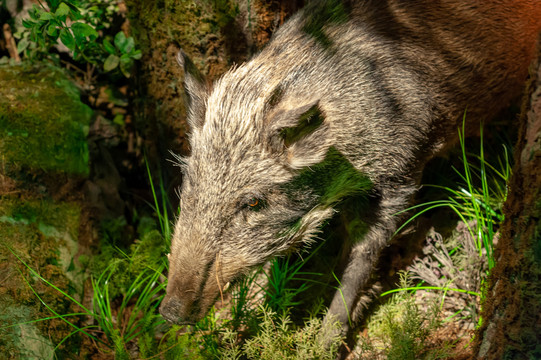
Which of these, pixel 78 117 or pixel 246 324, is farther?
pixel 78 117

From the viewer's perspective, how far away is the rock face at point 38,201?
266cm

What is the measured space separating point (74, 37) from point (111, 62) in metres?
0.37

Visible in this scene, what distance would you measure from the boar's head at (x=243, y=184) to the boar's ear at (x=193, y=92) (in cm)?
3

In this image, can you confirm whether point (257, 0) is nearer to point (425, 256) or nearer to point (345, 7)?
point (345, 7)

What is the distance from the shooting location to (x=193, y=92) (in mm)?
2773

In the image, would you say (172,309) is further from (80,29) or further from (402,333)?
(80,29)

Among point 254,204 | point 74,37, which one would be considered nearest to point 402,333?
point 254,204

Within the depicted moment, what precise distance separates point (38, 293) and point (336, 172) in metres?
1.85

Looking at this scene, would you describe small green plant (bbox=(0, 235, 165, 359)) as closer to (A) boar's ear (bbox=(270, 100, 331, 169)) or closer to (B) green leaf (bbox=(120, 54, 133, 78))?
(A) boar's ear (bbox=(270, 100, 331, 169))

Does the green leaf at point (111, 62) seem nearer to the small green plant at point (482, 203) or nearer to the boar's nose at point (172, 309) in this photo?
the boar's nose at point (172, 309)

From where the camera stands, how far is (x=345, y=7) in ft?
9.53

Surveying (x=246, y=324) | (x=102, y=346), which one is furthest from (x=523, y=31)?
(x=102, y=346)

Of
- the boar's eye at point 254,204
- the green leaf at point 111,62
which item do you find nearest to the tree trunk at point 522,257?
the boar's eye at point 254,204

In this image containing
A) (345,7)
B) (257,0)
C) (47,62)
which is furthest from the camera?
(47,62)
